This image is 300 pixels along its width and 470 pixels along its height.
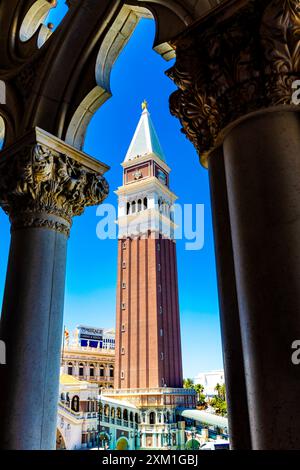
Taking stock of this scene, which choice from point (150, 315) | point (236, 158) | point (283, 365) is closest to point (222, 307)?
point (283, 365)

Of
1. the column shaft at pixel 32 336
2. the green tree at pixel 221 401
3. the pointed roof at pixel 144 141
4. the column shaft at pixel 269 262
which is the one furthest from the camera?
the pointed roof at pixel 144 141

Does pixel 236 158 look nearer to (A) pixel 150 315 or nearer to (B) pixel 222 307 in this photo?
(B) pixel 222 307

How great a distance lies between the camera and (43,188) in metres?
2.21

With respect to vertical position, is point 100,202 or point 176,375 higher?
point 176,375

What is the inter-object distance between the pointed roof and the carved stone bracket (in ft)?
78.5

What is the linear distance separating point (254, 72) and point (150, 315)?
1017 inches

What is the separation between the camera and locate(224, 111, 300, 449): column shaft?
3.07 feet

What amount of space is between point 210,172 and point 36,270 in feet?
3.84

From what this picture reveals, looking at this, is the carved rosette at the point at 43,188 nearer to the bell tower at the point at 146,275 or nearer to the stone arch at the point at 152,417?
the bell tower at the point at 146,275

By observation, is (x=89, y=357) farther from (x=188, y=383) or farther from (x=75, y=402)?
(x=188, y=383)

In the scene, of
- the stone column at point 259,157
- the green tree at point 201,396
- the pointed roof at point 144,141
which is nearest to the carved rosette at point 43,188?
the stone column at point 259,157

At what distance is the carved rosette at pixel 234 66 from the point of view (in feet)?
3.98

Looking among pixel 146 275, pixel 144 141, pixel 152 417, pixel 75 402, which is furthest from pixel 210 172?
pixel 144 141

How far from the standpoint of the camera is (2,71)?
2.73m
